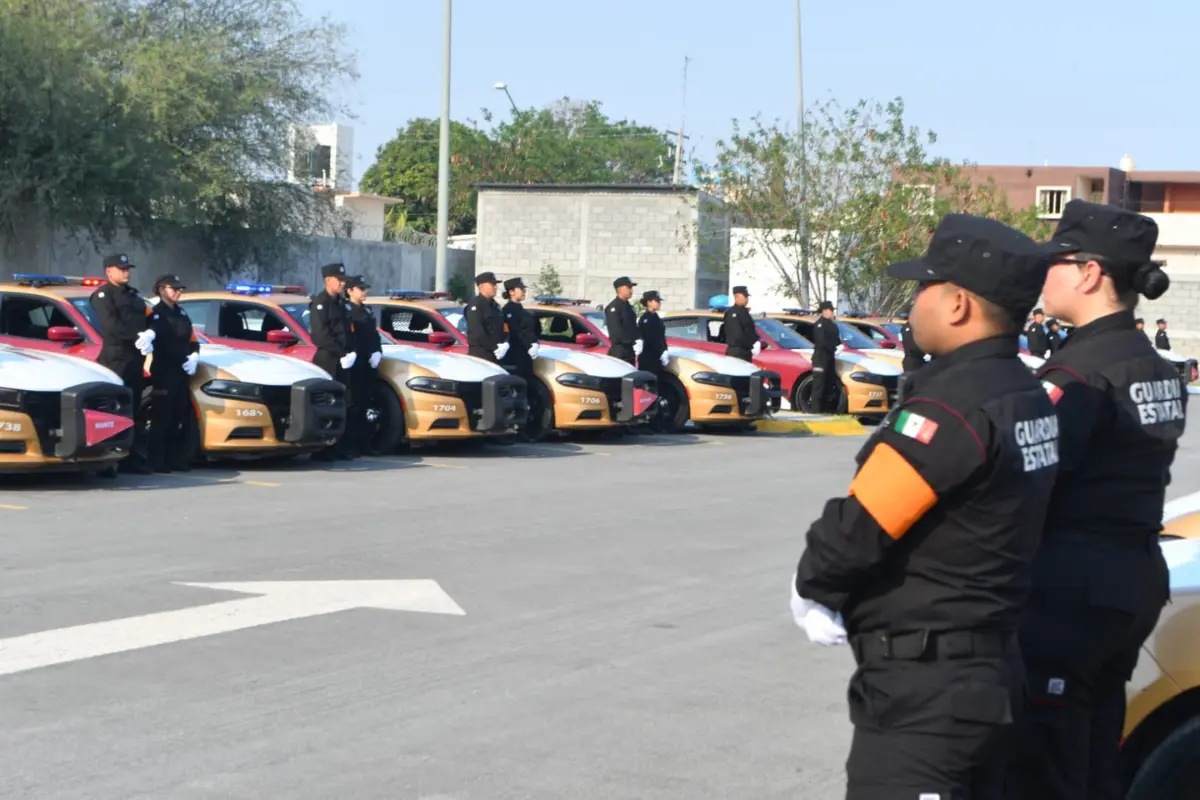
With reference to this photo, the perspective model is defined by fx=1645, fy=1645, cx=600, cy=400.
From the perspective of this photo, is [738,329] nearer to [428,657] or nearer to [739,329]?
[739,329]

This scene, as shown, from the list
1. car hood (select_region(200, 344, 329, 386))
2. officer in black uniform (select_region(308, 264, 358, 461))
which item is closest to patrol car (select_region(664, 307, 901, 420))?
officer in black uniform (select_region(308, 264, 358, 461))

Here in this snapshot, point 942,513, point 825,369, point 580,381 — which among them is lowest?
point 825,369

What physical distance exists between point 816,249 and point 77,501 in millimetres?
23153

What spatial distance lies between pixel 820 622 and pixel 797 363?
2117 centimetres

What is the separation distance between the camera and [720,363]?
809 inches

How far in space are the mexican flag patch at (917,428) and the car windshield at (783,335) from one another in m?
21.5

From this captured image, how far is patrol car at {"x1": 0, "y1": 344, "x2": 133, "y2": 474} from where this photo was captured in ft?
39.9

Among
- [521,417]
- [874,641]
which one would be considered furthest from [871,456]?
[521,417]

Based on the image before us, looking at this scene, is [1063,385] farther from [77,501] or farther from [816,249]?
[816,249]

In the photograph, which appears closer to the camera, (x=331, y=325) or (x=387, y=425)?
(x=331, y=325)

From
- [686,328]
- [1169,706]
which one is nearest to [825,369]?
[686,328]

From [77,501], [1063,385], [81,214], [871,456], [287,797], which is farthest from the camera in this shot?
[81,214]

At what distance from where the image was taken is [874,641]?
3.27 metres

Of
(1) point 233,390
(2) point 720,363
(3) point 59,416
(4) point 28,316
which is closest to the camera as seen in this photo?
(3) point 59,416
